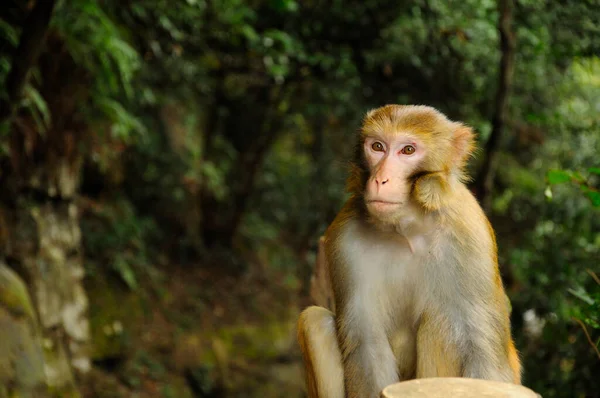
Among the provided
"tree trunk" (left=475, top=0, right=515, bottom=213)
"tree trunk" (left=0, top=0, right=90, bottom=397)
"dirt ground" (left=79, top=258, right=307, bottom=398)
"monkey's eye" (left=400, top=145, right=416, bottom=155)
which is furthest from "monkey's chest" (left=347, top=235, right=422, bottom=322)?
"dirt ground" (left=79, top=258, right=307, bottom=398)

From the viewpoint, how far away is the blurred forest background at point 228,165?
4855 millimetres

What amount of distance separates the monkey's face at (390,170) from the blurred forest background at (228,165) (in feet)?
2.52

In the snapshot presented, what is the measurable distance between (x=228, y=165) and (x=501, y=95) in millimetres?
4479

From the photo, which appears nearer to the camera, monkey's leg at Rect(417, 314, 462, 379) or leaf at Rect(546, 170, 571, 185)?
monkey's leg at Rect(417, 314, 462, 379)

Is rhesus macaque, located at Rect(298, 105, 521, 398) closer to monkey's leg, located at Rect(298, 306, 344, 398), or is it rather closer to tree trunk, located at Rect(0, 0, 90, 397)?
monkey's leg, located at Rect(298, 306, 344, 398)

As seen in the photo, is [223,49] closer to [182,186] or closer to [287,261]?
[182,186]

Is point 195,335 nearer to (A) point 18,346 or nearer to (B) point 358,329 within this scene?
(A) point 18,346

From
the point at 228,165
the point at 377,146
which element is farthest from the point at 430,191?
the point at 228,165

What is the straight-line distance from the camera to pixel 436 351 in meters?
2.74

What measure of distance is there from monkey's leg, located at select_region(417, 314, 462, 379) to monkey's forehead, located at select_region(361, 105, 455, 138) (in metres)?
0.70

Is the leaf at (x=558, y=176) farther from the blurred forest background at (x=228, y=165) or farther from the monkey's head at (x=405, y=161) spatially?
the monkey's head at (x=405, y=161)

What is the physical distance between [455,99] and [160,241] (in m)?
3.99

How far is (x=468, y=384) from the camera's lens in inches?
85.6

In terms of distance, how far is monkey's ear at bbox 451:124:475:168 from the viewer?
9.24ft
